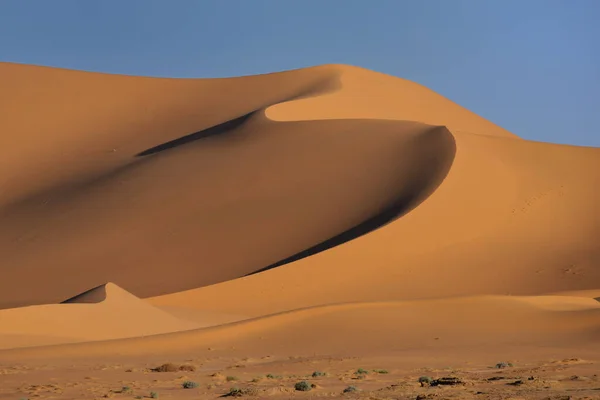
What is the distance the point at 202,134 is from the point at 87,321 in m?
23.3

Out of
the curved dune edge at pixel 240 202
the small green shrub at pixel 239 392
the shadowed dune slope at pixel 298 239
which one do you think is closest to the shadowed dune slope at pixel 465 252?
the shadowed dune slope at pixel 298 239

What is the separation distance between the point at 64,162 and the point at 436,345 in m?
30.1

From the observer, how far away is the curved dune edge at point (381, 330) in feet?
54.7

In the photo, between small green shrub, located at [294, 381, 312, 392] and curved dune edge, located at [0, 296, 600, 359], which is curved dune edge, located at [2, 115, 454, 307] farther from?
small green shrub, located at [294, 381, 312, 392]

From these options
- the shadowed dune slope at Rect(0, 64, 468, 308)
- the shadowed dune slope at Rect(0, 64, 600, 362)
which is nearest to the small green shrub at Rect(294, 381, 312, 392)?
the shadowed dune slope at Rect(0, 64, 600, 362)

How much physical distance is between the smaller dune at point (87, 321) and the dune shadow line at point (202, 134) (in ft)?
64.8

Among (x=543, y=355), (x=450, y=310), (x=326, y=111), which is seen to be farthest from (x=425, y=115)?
(x=543, y=355)

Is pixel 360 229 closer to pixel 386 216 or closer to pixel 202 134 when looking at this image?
pixel 386 216

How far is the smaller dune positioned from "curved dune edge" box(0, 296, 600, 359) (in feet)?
9.27

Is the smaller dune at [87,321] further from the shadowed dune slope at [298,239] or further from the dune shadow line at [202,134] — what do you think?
the dune shadow line at [202,134]

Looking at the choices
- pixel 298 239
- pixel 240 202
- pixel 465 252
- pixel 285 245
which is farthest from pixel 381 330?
pixel 240 202

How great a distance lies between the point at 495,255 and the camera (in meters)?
28.0

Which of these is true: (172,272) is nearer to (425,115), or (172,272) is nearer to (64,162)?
(64,162)

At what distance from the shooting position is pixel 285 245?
29641 millimetres
